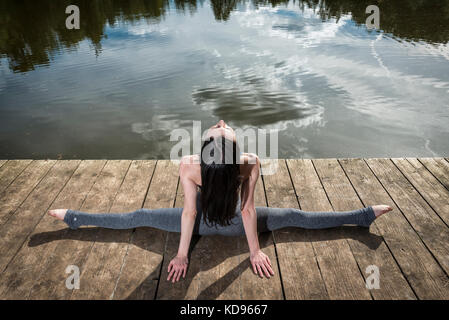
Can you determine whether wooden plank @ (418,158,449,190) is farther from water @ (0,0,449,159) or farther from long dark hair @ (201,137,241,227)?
long dark hair @ (201,137,241,227)

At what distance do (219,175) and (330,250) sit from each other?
4.36ft

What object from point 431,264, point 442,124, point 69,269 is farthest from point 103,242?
point 442,124

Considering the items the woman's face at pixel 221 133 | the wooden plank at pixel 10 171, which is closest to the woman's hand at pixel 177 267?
the woman's face at pixel 221 133

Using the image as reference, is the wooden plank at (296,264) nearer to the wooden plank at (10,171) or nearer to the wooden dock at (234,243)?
the wooden dock at (234,243)

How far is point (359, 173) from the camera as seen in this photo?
3781mm

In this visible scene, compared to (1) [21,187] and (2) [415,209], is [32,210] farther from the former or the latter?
(2) [415,209]

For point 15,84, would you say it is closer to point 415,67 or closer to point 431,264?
point 431,264

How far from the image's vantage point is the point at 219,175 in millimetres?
2156

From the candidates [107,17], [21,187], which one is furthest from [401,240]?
[107,17]

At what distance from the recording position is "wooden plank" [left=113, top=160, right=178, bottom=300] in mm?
2330

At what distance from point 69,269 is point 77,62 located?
36.6ft

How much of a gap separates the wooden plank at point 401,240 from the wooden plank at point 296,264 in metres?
0.74

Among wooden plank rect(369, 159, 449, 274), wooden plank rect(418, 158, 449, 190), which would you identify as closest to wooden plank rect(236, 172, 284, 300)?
wooden plank rect(369, 159, 449, 274)

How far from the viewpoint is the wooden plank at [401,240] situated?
7.63ft
